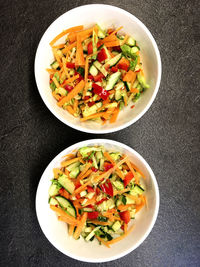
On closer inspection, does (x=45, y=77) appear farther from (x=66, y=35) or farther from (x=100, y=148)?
(x=100, y=148)

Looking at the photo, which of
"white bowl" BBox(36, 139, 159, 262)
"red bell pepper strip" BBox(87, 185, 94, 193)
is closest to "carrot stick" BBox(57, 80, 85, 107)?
"white bowl" BBox(36, 139, 159, 262)

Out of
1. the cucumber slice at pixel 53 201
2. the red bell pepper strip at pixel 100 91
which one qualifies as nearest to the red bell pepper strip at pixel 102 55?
the red bell pepper strip at pixel 100 91

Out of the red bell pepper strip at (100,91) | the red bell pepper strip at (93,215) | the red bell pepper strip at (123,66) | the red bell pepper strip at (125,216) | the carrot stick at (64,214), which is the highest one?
the red bell pepper strip at (123,66)

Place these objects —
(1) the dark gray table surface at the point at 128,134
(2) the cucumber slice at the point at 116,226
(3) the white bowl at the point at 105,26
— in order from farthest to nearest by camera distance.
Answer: (1) the dark gray table surface at the point at 128,134 → (2) the cucumber slice at the point at 116,226 → (3) the white bowl at the point at 105,26

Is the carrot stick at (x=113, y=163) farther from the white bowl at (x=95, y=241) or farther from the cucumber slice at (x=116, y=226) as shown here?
the cucumber slice at (x=116, y=226)

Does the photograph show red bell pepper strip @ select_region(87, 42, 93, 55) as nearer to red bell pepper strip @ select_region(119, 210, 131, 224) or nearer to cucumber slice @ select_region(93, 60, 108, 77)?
cucumber slice @ select_region(93, 60, 108, 77)
